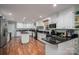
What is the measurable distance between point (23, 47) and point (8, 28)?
0.54 metres

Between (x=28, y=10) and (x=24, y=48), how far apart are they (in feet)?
2.83

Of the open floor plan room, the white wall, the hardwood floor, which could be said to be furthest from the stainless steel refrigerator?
the white wall

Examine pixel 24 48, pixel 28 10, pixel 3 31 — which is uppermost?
pixel 28 10

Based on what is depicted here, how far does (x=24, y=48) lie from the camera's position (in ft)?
7.84

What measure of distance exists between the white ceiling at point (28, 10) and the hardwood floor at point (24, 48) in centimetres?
56

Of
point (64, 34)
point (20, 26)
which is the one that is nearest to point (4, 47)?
point (20, 26)

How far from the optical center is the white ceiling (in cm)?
235

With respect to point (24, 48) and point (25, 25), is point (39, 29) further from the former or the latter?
point (24, 48)

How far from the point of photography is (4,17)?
2365mm

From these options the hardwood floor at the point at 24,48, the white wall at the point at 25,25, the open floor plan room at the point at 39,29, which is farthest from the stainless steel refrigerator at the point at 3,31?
the white wall at the point at 25,25

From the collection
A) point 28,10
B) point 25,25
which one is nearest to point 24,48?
point 25,25

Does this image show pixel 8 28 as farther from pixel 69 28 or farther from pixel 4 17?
pixel 69 28

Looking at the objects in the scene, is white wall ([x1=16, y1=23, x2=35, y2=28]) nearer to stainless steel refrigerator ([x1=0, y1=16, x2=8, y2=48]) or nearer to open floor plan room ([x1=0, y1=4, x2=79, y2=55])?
open floor plan room ([x1=0, y1=4, x2=79, y2=55])
